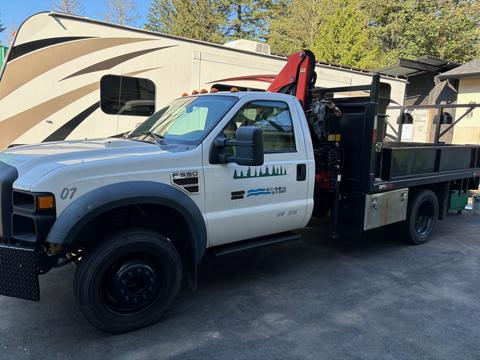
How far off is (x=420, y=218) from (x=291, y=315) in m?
3.40

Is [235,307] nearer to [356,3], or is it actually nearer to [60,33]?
[60,33]

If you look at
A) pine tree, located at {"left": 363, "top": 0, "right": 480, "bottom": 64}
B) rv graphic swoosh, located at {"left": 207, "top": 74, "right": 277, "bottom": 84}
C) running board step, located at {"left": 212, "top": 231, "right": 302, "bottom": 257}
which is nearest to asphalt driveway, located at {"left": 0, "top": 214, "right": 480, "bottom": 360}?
running board step, located at {"left": 212, "top": 231, "right": 302, "bottom": 257}

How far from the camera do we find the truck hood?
3.08 m

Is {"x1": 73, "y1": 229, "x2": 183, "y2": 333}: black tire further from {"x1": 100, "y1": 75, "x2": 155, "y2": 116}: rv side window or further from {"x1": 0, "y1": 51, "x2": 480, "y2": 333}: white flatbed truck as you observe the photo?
{"x1": 100, "y1": 75, "x2": 155, "y2": 116}: rv side window

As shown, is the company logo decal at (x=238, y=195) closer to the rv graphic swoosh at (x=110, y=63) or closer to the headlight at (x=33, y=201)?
the headlight at (x=33, y=201)

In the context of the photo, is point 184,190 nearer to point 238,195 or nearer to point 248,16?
point 238,195

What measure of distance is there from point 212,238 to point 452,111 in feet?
54.3

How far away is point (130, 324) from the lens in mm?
3395

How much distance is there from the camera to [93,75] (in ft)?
23.2

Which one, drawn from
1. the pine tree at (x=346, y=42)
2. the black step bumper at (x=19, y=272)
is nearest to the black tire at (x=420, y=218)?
the black step bumper at (x=19, y=272)

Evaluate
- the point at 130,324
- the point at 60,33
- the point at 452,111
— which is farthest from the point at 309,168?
the point at 452,111

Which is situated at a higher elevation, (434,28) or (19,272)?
(434,28)

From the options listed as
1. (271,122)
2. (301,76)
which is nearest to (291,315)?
(271,122)

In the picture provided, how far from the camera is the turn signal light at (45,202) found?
2.96 meters
